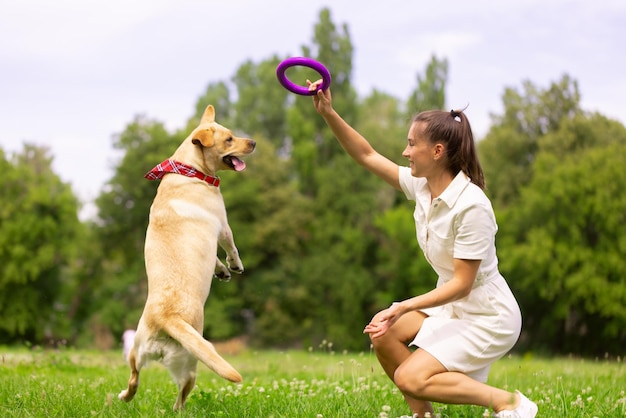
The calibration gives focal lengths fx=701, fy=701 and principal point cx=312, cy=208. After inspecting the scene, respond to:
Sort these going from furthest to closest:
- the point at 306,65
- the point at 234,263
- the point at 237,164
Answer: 1. the point at 237,164
2. the point at 234,263
3. the point at 306,65

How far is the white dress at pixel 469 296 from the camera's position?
4.43 m

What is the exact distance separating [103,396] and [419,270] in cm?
3348

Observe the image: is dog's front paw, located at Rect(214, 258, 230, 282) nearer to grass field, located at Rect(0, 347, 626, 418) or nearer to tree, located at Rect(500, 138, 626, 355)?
grass field, located at Rect(0, 347, 626, 418)

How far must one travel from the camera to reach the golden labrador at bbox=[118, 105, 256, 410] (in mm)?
4797

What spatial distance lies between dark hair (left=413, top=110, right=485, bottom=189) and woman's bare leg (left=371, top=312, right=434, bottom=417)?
1.06 metres

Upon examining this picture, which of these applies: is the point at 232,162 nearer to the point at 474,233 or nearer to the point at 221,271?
the point at 221,271

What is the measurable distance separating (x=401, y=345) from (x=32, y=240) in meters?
35.5

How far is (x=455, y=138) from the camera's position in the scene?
182 inches

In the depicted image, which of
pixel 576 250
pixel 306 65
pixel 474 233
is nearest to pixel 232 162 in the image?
pixel 306 65

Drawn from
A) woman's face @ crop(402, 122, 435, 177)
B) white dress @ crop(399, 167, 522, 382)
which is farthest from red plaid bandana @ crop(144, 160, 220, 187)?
white dress @ crop(399, 167, 522, 382)

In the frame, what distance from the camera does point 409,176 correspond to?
16.9 ft

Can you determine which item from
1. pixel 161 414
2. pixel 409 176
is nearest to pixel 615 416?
pixel 409 176

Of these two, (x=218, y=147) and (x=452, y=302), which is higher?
(x=218, y=147)

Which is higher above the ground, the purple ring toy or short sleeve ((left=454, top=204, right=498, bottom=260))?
the purple ring toy
